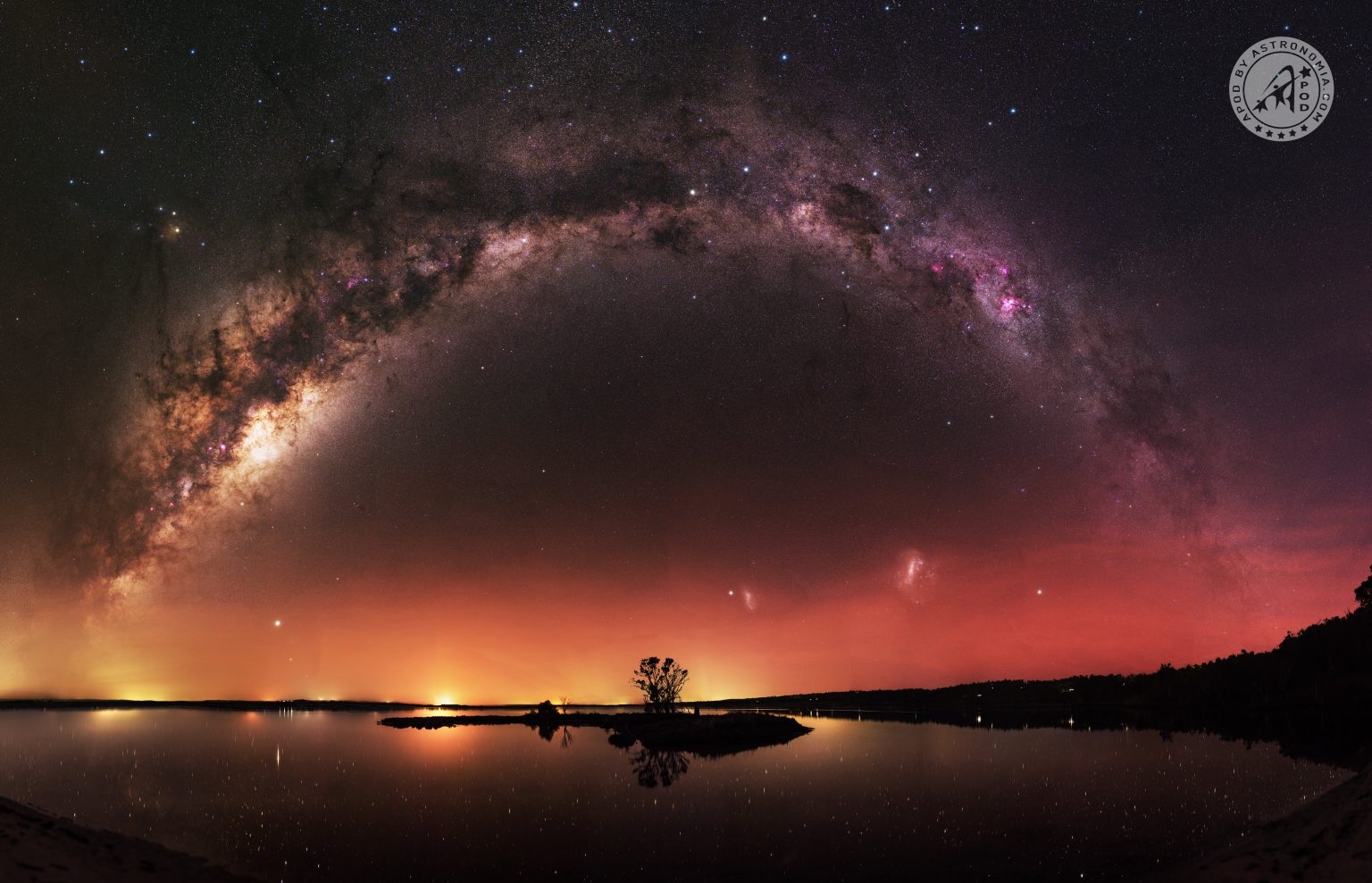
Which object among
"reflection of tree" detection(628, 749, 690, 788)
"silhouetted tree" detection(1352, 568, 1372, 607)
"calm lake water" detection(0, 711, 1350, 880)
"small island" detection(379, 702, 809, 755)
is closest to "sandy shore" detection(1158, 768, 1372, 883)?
"calm lake water" detection(0, 711, 1350, 880)

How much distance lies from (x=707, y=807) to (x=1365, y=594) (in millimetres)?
90584

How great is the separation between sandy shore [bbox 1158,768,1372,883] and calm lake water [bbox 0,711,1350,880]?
140 centimetres

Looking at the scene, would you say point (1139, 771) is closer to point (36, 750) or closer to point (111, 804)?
point (111, 804)

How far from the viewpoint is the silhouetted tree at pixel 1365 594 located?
279 ft

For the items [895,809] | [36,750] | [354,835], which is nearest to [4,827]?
[354,835]

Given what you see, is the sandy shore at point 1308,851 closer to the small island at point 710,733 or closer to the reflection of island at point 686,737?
the reflection of island at point 686,737

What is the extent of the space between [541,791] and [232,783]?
17242mm

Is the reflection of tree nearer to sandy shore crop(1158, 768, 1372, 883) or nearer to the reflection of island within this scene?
the reflection of island

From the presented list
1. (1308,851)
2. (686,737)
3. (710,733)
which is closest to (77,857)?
(1308,851)

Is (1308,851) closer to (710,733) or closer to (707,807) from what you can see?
(707,807)

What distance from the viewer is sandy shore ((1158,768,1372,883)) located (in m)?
15.5

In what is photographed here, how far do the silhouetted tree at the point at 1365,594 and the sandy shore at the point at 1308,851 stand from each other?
84.7 m

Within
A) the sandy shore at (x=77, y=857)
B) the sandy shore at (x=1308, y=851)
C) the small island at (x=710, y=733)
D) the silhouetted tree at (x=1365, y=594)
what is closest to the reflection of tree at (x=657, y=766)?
the small island at (x=710, y=733)

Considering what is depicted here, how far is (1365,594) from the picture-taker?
3374 inches
